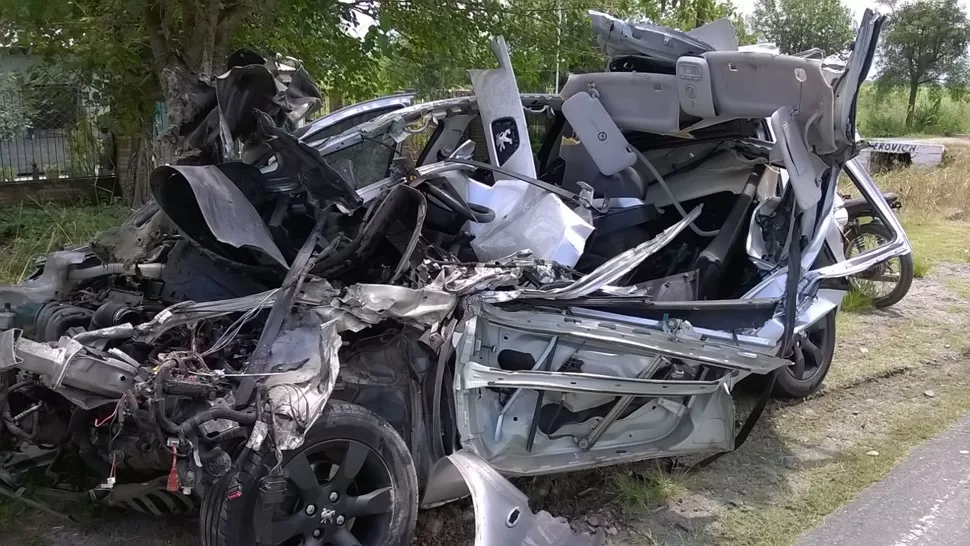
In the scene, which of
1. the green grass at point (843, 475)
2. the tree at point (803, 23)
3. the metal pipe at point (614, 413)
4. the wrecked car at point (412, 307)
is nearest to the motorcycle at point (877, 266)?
the green grass at point (843, 475)

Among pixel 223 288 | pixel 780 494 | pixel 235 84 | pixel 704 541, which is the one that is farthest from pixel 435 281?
pixel 780 494

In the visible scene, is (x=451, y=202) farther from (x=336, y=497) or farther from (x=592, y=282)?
(x=336, y=497)

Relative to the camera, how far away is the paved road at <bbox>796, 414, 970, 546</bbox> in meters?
3.61

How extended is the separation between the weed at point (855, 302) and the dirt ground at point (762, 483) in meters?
1.26

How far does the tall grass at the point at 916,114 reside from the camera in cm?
3014

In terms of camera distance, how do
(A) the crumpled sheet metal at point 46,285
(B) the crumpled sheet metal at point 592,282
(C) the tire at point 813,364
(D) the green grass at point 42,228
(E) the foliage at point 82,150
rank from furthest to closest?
(E) the foliage at point 82,150
(D) the green grass at point 42,228
(C) the tire at point 813,364
(A) the crumpled sheet metal at point 46,285
(B) the crumpled sheet metal at point 592,282

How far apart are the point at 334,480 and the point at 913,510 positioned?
2.87m

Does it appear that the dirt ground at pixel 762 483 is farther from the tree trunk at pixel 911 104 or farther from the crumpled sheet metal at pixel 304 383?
the tree trunk at pixel 911 104

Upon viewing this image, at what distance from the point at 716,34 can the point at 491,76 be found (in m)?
1.30

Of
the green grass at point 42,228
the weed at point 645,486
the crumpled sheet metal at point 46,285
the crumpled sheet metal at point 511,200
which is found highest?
the crumpled sheet metal at point 511,200

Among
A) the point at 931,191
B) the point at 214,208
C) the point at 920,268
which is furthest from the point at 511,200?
the point at 931,191

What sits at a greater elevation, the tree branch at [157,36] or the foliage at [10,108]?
the tree branch at [157,36]

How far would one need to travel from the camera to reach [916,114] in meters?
31.0

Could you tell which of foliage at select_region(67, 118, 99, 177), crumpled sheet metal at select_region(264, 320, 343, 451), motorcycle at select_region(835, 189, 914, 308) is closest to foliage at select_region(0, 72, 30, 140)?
foliage at select_region(67, 118, 99, 177)
